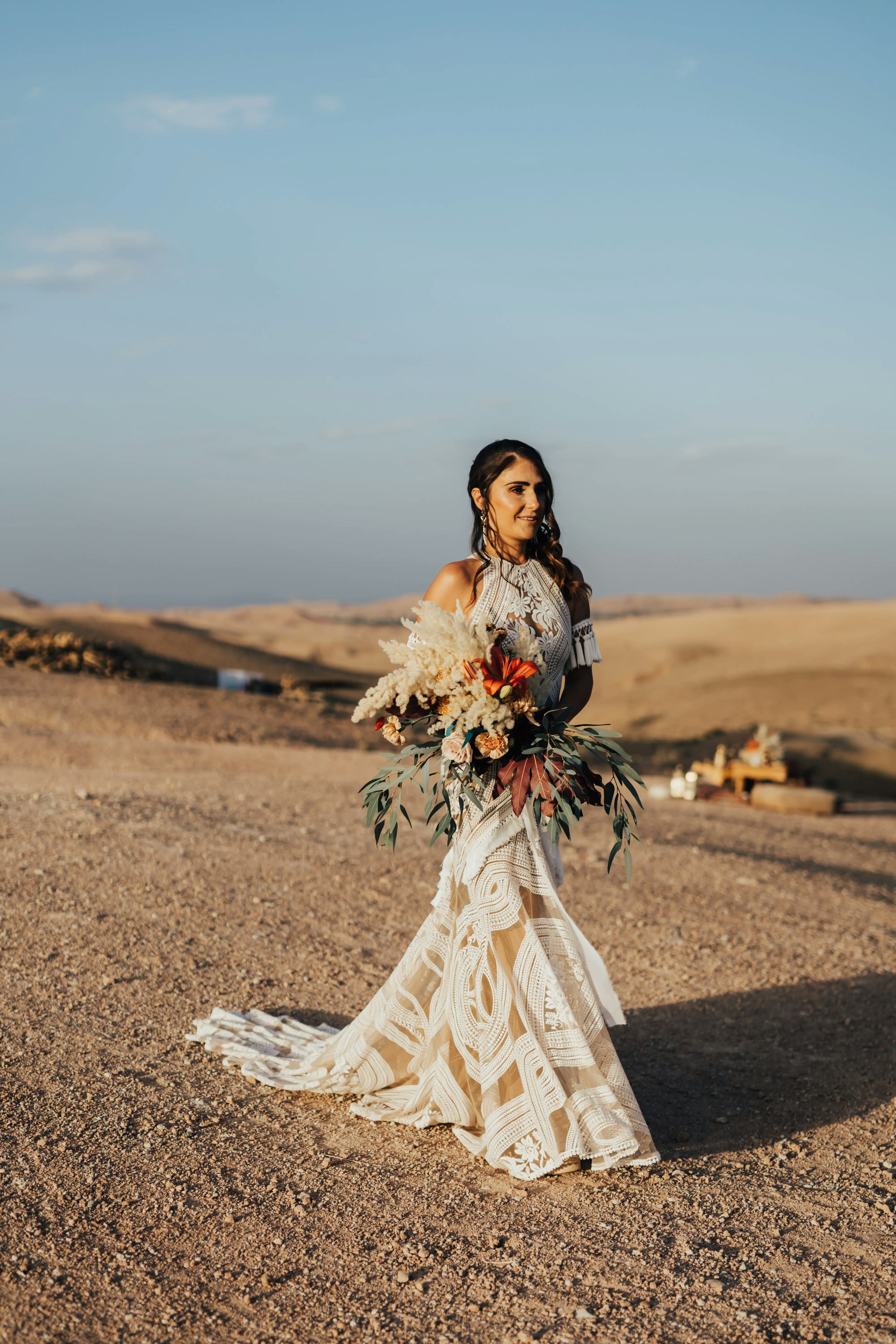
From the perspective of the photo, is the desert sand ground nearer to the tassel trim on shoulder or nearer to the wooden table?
the tassel trim on shoulder

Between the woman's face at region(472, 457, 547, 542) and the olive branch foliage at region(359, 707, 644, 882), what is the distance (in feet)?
2.13

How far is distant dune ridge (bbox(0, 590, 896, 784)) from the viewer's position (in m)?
23.3

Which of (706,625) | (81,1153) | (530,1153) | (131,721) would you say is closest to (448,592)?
(530,1153)

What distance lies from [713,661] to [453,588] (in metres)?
33.4

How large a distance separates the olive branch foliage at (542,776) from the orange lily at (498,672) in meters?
0.18

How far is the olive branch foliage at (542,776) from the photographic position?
370 cm

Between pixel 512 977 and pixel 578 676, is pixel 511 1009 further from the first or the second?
pixel 578 676

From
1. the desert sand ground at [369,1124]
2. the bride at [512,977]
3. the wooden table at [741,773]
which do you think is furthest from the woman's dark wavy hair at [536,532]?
the wooden table at [741,773]

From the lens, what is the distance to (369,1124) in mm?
4223

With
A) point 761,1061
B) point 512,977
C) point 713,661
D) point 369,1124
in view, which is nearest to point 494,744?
point 512,977

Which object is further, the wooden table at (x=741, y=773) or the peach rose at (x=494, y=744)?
the wooden table at (x=741, y=773)

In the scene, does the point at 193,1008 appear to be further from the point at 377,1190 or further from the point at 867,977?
the point at 867,977

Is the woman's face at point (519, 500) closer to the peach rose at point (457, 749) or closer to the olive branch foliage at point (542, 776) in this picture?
the olive branch foliage at point (542, 776)

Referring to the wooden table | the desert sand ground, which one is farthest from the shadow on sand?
the wooden table
